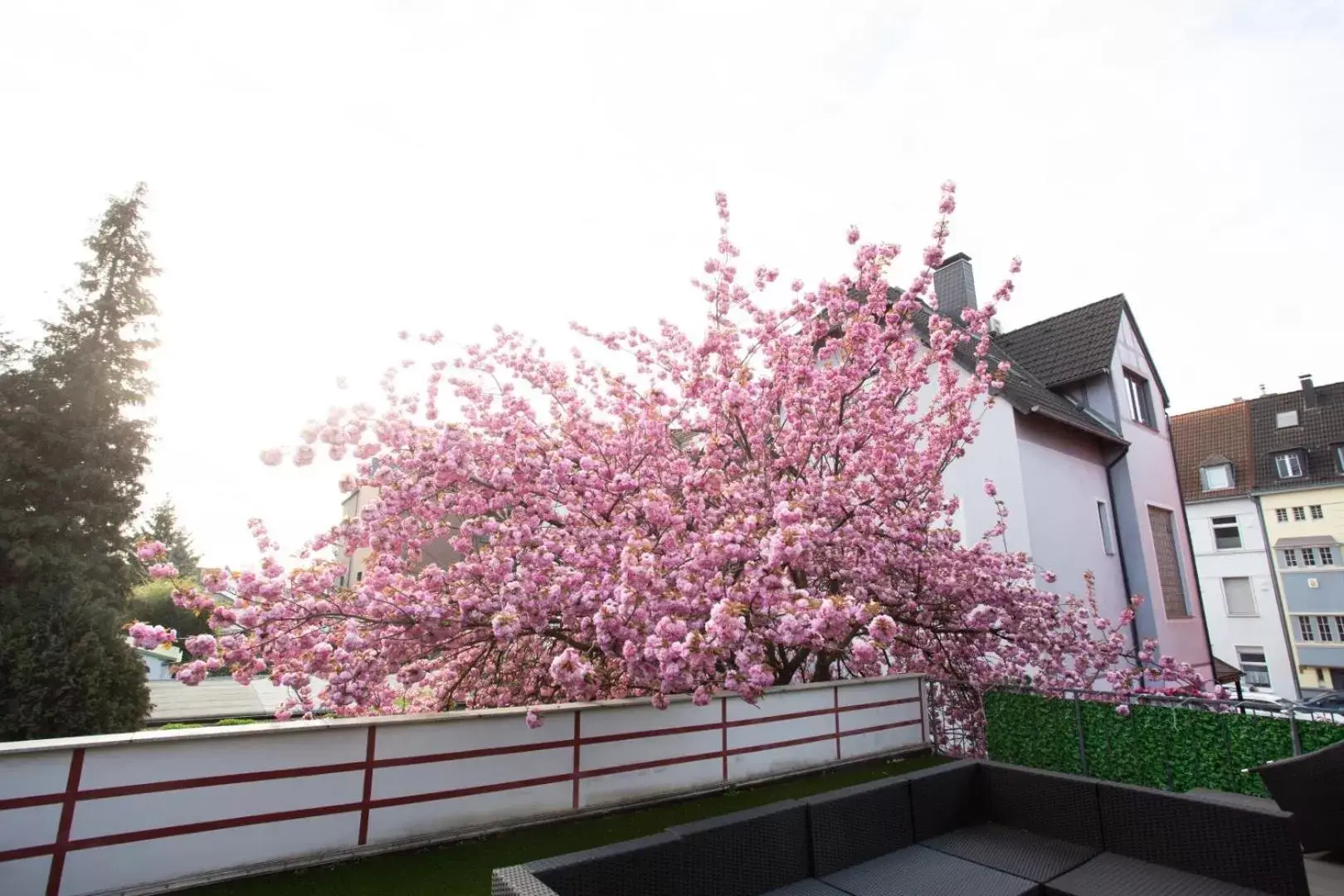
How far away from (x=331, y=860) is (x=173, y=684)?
81.2 feet

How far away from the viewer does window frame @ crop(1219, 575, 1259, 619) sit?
25.3m

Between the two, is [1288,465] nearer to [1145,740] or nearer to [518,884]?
[1145,740]

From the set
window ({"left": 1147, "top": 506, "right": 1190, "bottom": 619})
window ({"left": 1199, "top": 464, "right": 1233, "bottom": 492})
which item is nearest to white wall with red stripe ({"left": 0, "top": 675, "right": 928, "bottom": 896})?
window ({"left": 1147, "top": 506, "right": 1190, "bottom": 619})

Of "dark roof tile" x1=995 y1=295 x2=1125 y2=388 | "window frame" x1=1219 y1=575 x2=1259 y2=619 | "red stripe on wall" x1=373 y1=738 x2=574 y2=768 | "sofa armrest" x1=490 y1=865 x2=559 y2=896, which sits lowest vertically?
"red stripe on wall" x1=373 y1=738 x2=574 y2=768

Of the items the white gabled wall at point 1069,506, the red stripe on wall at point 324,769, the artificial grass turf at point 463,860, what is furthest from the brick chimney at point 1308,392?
the artificial grass turf at point 463,860

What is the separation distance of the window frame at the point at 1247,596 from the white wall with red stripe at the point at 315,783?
29127 millimetres

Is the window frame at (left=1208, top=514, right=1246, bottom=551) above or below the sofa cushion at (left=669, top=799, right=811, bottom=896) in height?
above

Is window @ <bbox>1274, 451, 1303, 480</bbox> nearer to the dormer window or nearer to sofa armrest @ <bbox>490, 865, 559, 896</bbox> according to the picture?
the dormer window

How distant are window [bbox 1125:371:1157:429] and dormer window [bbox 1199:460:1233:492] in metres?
16.3

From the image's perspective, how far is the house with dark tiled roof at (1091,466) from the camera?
36.8 feet

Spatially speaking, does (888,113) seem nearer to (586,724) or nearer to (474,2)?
(474,2)

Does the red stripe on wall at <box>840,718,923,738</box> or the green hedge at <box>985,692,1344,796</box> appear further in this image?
the red stripe on wall at <box>840,718,923,738</box>

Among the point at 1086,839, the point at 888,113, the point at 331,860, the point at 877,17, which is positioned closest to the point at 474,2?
the point at 877,17

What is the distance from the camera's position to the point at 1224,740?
6730 mm
